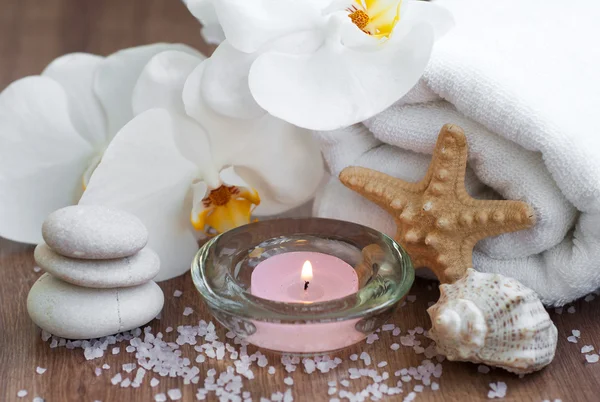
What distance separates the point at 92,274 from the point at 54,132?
0.22 m

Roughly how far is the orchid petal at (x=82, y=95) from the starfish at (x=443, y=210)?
25 cm

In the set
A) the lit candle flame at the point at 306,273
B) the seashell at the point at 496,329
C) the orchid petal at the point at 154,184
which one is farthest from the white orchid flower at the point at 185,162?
the seashell at the point at 496,329

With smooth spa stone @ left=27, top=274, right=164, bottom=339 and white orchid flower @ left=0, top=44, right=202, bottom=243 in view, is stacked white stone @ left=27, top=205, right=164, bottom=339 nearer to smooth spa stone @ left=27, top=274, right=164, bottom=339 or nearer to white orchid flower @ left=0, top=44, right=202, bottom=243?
smooth spa stone @ left=27, top=274, right=164, bottom=339

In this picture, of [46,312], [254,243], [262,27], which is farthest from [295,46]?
[46,312]

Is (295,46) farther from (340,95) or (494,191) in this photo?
(494,191)

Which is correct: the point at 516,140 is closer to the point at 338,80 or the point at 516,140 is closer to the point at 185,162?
the point at 338,80

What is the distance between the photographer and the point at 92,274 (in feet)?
2.05

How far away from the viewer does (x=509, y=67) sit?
2.28ft

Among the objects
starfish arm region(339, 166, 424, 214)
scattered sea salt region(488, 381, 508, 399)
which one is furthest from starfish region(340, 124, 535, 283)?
scattered sea salt region(488, 381, 508, 399)

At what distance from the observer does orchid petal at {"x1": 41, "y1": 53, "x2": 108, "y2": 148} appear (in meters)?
0.82

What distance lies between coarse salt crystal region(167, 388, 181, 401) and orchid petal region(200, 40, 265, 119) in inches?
9.5

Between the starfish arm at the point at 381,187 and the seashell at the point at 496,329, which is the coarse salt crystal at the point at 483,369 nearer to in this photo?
the seashell at the point at 496,329

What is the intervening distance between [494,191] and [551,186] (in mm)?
79

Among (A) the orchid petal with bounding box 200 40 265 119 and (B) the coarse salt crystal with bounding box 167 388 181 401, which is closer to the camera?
(B) the coarse salt crystal with bounding box 167 388 181 401
